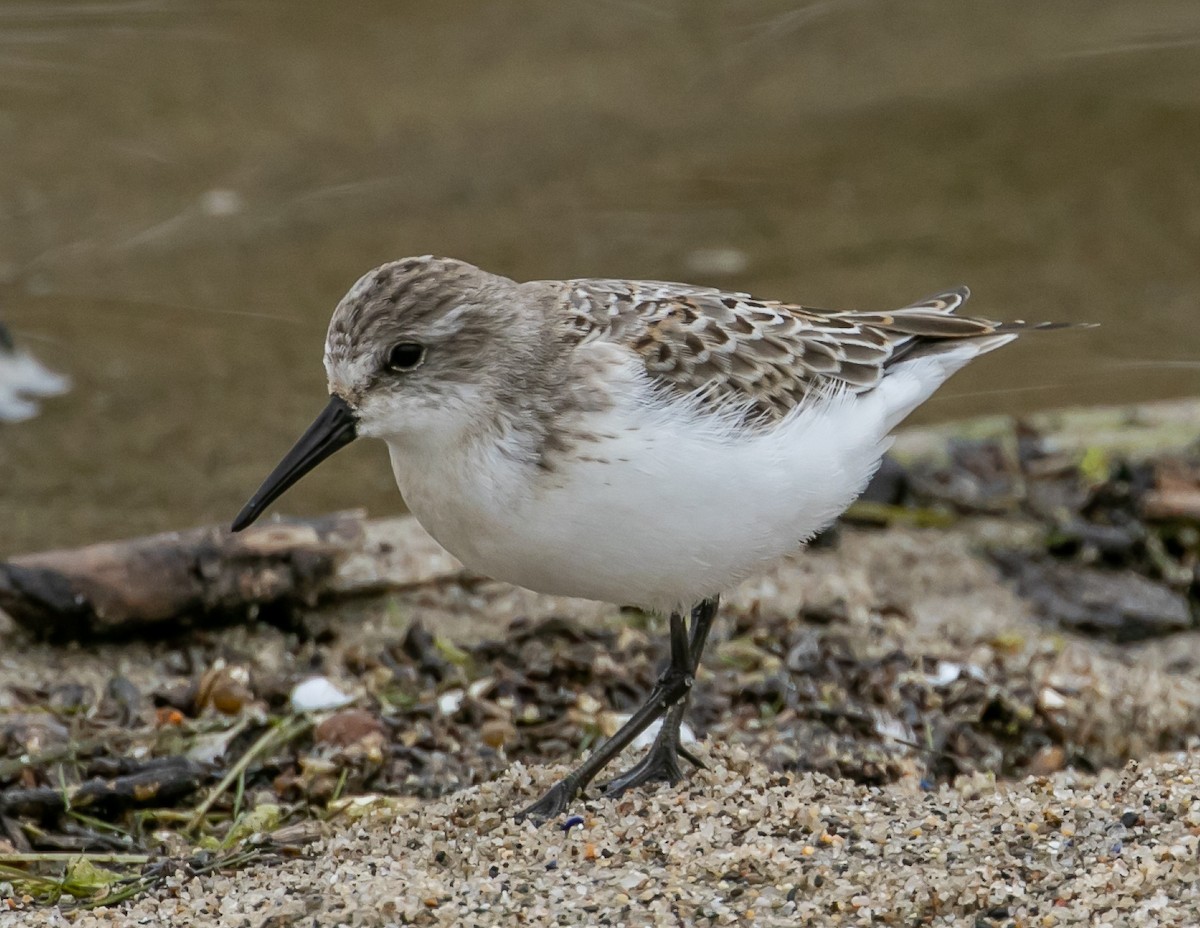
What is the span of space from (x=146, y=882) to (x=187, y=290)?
569cm

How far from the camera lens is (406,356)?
4078 millimetres

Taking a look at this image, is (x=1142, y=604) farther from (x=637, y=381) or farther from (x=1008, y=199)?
(x=1008, y=199)

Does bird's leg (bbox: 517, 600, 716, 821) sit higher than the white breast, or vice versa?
the white breast

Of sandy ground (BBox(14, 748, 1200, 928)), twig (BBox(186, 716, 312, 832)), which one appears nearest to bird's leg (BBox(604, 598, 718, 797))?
sandy ground (BBox(14, 748, 1200, 928))

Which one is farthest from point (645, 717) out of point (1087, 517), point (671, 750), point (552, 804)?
point (1087, 517)

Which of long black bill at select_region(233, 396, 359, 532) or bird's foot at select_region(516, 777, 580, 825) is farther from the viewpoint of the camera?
bird's foot at select_region(516, 777, 580, 825)

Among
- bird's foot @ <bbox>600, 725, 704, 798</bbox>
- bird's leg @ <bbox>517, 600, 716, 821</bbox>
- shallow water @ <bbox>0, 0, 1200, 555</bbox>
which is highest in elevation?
shallow water @ <bbox>0, 0, 1200, 555</bbox>

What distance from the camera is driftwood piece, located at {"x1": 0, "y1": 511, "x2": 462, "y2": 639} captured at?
5.31 meters

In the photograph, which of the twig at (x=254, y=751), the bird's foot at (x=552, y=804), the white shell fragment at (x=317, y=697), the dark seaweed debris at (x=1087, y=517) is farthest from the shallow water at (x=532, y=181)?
the bird's foot at (x=552, y=804)

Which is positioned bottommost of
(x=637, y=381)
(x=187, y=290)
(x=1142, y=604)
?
(x=1142, y=604)

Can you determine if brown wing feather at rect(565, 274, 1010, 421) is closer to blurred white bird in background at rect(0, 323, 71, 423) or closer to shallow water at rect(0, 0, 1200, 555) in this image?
shallow water at rect(0, 0, 1200, 555)

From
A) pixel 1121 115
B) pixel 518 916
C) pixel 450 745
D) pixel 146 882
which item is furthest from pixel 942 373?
pixel 1121 115

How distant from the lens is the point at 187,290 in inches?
363

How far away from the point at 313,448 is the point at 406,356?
13.0 inches
